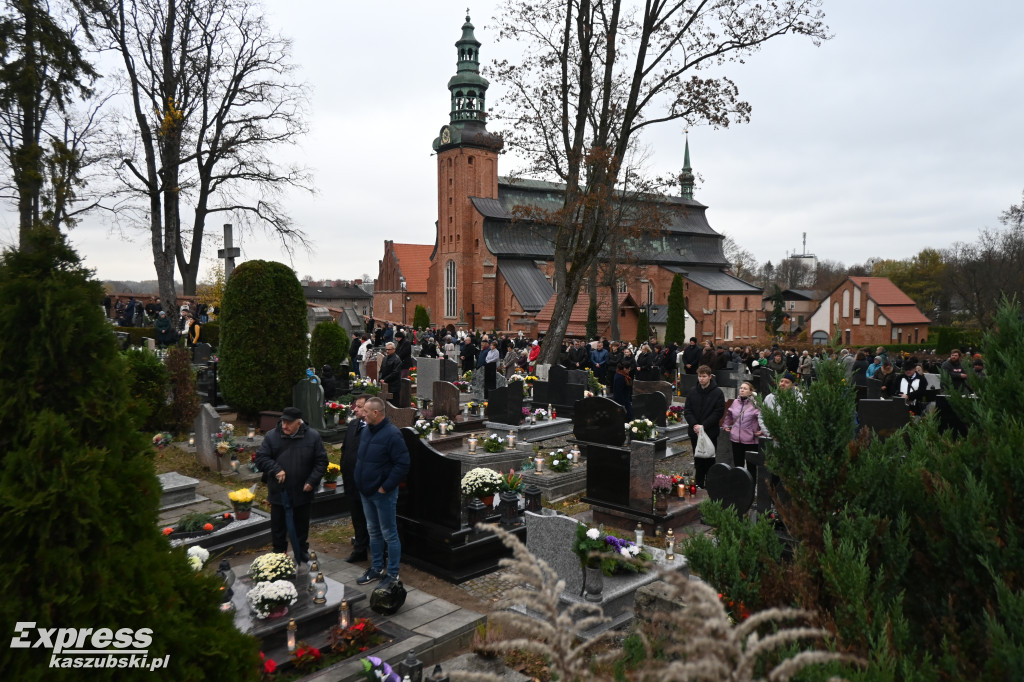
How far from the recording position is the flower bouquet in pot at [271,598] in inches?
204

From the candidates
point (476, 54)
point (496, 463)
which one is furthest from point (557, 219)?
point (476, 54)

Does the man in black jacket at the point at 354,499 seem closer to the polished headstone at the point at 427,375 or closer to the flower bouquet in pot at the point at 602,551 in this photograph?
the flower bouquet in pot at the point at 602,551

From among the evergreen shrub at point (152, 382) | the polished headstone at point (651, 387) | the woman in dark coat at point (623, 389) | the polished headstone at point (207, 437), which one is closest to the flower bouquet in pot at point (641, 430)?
the woman in dark coat at point (623, 389)

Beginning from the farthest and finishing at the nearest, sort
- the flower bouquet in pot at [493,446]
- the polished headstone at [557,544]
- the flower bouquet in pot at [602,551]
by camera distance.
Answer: the flower bouquet in pot at [493,446]
the polished headstone at [557,544]
the flower bouquet in pot at [602,551]

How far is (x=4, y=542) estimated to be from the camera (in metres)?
2.58

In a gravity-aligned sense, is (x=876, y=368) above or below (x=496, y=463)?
above

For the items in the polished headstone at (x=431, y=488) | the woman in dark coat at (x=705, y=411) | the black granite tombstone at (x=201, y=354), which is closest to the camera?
the polished headstone at (x=431, y=488)

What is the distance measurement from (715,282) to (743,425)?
2043 inches

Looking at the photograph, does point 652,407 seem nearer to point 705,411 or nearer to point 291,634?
point 705,411

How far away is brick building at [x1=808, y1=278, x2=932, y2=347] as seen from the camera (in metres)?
56.0

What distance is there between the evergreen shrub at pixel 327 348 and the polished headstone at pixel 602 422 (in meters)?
9.01

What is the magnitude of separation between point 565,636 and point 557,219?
18999 mm

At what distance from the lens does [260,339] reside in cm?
1303

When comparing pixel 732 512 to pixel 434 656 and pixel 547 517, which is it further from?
pixel 547 517
